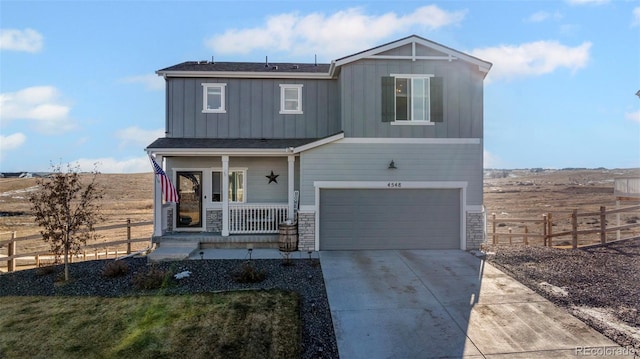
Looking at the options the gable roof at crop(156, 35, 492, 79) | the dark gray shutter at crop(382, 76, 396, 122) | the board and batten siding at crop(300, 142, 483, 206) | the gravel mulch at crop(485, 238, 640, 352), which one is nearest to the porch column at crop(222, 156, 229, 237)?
the board and batten siding at crop(300, 142, 483, 206)

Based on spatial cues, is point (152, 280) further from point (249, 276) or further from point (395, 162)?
point (395, 162)

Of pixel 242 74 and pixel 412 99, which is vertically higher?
pixel 242 74

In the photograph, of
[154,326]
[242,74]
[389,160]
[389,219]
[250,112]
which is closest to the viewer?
[154,326]

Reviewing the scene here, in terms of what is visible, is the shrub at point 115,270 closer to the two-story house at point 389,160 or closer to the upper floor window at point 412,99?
the two-story house at point 389,160

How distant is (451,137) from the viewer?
460 inches

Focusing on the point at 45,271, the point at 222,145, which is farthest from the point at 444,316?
the point at 45,271

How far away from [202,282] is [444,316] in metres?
5.27

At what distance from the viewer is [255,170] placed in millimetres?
13164

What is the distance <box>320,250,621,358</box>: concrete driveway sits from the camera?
5.40 metres

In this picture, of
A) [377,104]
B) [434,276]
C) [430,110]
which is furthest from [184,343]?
[430,110]

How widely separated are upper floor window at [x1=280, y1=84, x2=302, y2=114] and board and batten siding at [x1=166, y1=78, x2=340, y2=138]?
0.14 metres

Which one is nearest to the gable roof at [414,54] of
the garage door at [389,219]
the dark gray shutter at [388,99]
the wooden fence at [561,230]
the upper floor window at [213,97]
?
the dark gray shutter at [388,99]

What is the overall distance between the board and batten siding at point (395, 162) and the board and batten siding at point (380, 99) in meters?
0.44

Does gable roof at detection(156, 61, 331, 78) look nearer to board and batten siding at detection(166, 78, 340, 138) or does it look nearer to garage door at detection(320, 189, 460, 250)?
board and batten siding at detection(166, 78, 340, 138)
